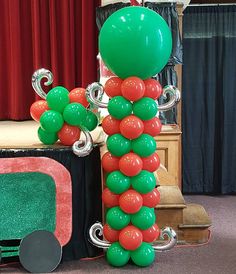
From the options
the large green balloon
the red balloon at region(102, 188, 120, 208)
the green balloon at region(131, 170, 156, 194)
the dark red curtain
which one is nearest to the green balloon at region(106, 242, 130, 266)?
the red balloon at region(102, 188, 120, 208)

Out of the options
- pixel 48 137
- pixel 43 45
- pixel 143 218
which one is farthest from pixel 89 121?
pixel 43 45

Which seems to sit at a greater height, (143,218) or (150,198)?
(150,198)

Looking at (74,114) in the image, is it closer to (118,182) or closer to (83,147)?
(83,147)

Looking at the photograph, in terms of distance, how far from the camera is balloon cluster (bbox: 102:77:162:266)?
2.55m

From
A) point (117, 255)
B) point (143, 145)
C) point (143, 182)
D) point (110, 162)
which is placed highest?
point (143, 145)

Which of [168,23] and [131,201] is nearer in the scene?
[131,201]

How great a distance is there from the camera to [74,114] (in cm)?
265

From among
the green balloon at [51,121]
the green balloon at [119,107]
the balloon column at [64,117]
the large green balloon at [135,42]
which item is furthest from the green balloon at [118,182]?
the large green balloon at [135,42]

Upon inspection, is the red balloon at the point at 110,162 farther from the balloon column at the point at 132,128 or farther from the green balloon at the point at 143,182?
the green balloon at the point at 143,182

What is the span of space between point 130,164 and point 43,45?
88.9 inches

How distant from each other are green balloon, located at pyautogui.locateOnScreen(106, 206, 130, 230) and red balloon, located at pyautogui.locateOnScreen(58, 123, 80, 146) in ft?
1.57

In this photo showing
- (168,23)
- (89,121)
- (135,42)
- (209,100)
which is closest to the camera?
(135,42)

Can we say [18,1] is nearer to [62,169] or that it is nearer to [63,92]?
[63,92]

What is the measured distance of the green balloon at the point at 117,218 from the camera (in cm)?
262
